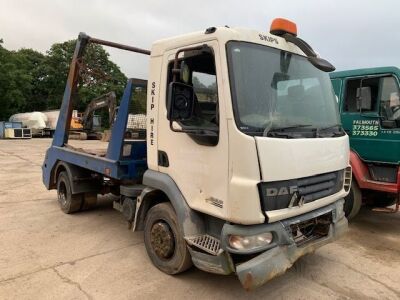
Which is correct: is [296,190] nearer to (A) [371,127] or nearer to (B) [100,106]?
(A) [371,127]

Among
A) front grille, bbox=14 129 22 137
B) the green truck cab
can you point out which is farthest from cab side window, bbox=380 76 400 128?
front grille, bbox=14 129 22 137

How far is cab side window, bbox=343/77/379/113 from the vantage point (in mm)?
5561

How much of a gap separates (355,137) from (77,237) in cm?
441

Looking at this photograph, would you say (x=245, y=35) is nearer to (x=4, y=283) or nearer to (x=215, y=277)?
(x=215, y=277)

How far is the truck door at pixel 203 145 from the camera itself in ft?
10.4

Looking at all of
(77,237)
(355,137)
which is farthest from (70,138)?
(355,137)

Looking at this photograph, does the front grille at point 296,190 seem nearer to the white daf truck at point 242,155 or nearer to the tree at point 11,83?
the white daf truck at point 242,155

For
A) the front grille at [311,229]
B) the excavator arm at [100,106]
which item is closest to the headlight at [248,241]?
the front grille at [311,229]

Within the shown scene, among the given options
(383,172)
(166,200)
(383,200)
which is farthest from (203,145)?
(383,200)

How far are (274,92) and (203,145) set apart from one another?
30.8 inches

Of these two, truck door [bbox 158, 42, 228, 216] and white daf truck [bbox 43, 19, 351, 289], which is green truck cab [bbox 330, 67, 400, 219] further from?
truck door [bbox 158, 42, 228, 216]

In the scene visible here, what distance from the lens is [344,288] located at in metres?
3.79

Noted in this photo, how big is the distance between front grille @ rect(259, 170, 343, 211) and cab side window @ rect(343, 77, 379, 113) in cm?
232

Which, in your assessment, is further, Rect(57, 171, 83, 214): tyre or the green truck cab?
Rect(57, 171, 83, 214): tyre
